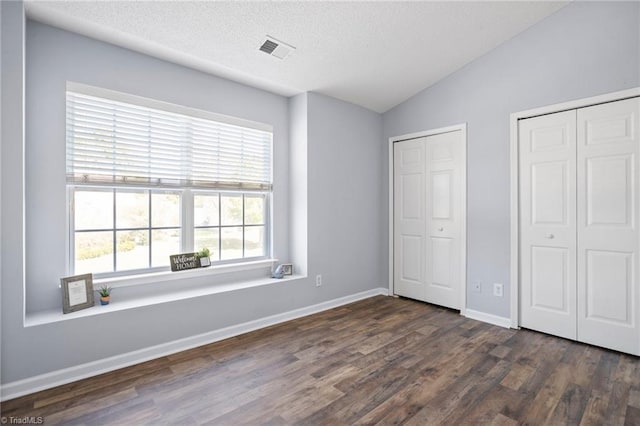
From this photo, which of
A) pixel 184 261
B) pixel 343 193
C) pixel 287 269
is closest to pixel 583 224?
pixel 343 193

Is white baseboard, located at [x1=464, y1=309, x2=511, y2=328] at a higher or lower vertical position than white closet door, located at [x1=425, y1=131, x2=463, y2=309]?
lower

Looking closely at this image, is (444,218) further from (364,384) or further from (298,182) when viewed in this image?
(364,384)

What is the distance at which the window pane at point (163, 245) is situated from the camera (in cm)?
293

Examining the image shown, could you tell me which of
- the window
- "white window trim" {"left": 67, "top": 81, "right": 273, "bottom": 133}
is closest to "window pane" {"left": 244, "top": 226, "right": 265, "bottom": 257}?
the window

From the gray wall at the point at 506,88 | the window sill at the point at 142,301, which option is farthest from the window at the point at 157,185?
the gray wall at the point at 506,88

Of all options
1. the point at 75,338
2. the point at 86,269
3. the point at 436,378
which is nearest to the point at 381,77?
the point at 436,378

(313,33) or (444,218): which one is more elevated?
(313,33)

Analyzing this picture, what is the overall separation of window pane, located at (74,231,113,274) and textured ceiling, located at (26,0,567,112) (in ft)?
5.22

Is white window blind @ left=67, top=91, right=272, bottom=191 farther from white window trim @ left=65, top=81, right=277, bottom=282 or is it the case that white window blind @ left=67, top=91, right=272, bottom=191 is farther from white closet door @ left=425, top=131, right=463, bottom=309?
white closet door @ left=425, top=131, right=463, bottom=309

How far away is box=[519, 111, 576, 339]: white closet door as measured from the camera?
2994 mm

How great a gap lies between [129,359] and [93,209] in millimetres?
1237

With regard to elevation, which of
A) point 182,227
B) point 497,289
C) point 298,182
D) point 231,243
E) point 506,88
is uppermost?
point 506,88

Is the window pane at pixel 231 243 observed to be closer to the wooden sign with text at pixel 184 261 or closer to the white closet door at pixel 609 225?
the wooden sign with text at pixel 184 261

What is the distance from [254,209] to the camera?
3660mm
